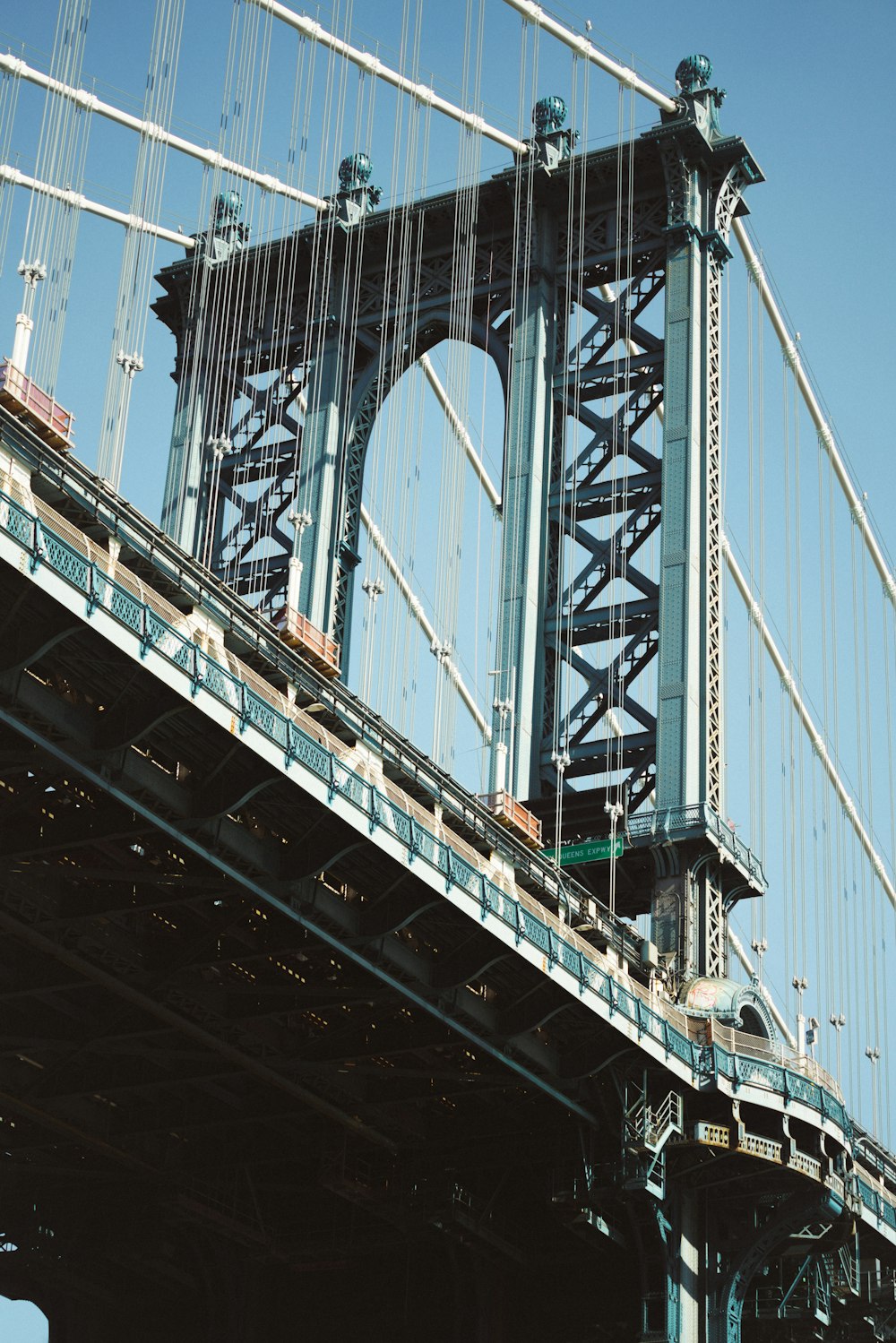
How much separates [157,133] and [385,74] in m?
12.7

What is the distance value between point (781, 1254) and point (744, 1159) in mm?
4698

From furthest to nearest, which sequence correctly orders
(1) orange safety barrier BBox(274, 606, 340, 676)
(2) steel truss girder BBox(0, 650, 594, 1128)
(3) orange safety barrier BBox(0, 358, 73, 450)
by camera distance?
(1) orange safety barrier BBox(274, 606, 340, 676) < (3) orange safety barrier BBox(0, 358, 73, 450) < (2) steel truss girder BBox(0, 650, 594, 1128)

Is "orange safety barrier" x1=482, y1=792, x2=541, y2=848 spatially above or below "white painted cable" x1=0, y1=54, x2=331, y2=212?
below

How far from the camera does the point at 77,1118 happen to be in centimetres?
5828

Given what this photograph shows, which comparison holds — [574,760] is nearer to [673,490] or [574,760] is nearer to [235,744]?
[673,490]

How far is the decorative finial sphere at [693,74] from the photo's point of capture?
72062 millimetres

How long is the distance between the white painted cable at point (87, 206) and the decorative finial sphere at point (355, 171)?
5661 millimetres

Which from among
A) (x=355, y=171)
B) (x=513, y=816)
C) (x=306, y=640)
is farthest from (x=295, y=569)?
(x=355, y=171)

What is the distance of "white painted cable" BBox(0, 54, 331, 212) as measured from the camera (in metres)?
66.2

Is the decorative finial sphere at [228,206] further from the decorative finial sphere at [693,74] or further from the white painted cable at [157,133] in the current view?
the decorative finial sphere at [693,74]

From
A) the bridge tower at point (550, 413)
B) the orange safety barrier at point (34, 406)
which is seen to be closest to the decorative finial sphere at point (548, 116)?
the bridge tower at point (550, 413)

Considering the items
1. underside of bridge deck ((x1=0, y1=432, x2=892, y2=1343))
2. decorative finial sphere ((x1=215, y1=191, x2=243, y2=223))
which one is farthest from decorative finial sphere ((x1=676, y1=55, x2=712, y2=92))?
underside of bridge deck ((x1=0, y1=432, x2=892, y2=1343))

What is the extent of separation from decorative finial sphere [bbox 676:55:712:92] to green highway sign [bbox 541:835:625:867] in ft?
82.6

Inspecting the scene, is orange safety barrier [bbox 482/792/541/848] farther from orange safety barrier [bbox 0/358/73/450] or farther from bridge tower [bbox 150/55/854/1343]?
orange safety barrier [bbox 0/358/73/450]
